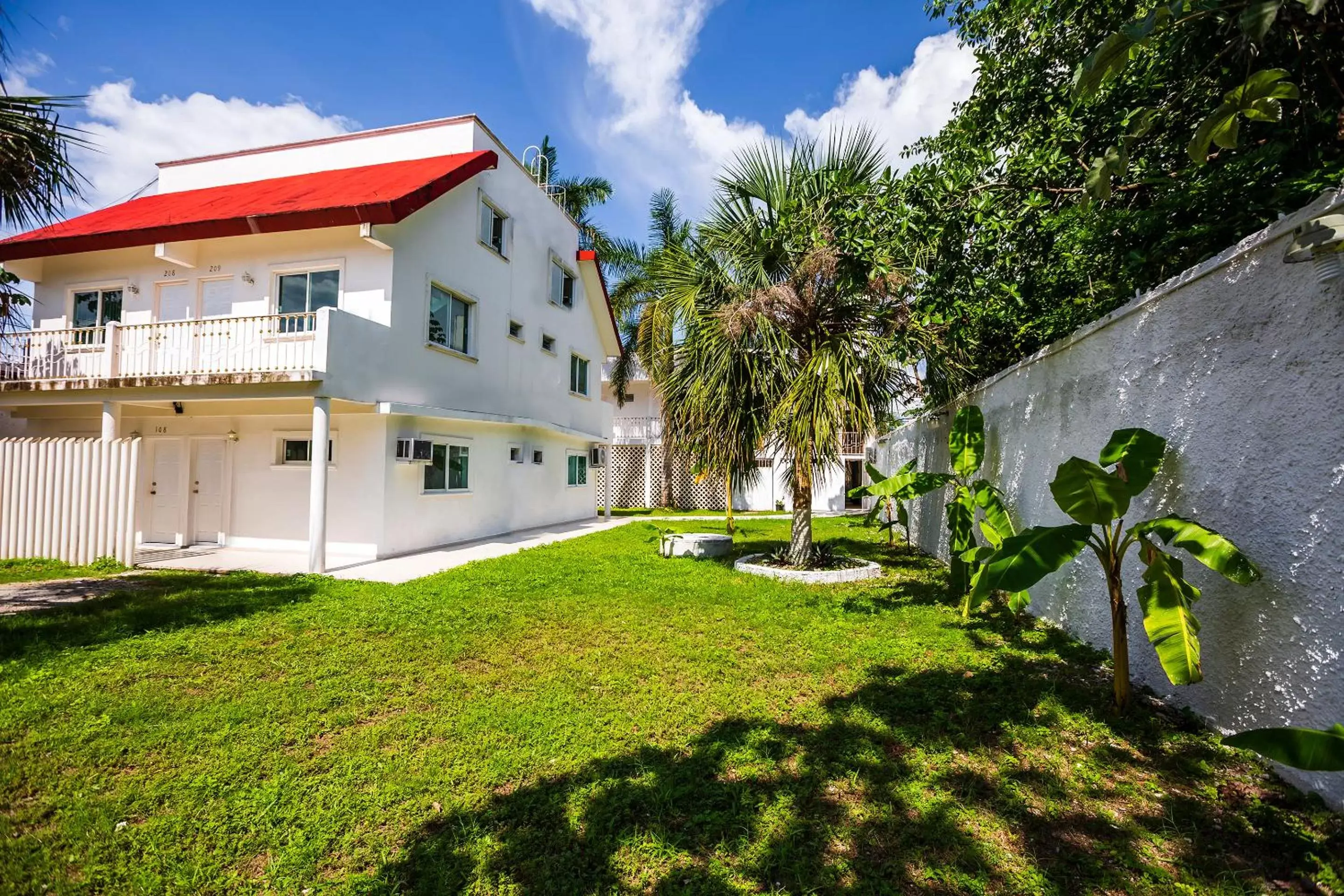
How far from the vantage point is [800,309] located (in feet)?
26.7

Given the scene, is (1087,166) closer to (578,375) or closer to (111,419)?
(111,419)

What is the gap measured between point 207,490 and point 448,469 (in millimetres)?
4631

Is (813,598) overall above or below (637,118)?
below

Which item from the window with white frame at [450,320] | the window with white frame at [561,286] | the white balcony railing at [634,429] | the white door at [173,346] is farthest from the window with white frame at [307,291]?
the white balcony railing at [634,429]

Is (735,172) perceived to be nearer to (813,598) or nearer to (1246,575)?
(813,598)

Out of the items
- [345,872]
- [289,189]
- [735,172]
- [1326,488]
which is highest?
[289,189]

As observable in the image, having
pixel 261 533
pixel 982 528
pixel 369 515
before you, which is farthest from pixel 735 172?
pixel 261 533

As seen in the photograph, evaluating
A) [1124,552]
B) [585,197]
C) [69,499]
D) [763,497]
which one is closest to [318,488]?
[69,499]

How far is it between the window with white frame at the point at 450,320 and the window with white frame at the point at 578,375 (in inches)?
206

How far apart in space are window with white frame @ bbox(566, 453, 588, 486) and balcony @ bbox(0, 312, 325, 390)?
333 inches

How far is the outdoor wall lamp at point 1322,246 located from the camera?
2508 millimetres

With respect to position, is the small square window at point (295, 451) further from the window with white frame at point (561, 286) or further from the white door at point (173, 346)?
the window with white frame at point (561, 286)

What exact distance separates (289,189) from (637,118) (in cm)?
803

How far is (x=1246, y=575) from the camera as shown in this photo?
279 centimetres
